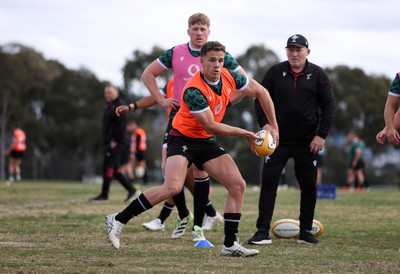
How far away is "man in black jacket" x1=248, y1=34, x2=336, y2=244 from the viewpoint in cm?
911

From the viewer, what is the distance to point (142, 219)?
487 inches

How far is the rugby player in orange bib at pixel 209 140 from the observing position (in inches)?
298

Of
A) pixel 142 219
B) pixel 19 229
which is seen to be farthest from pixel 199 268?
pixel 142 219

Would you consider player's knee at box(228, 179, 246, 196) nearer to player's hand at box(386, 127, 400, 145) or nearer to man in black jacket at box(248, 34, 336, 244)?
man in black jacket at box(248, 34, 336, 244)

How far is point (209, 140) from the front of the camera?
8000 mm

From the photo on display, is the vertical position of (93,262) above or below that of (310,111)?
below

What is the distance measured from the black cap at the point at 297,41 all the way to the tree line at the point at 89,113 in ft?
164

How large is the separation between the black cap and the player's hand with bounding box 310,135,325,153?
3.53 feet

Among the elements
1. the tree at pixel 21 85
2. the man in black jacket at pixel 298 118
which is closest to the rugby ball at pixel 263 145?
the man in black jacket at pixel 298 118

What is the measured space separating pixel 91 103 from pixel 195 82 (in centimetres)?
5429

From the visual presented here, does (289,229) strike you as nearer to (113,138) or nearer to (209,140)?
(209,140)

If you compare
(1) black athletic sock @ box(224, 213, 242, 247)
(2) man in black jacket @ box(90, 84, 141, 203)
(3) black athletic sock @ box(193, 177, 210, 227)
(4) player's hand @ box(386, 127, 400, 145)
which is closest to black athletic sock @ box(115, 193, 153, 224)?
(1) black athletic sock @ box(224, 213, 242, 247)

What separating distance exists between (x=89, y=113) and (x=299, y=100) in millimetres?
52003

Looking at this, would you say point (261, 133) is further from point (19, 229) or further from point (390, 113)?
point (19, 229)
